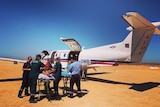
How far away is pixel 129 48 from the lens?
15.1m

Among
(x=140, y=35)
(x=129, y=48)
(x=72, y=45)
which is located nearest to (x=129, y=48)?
(x=129, y=48)

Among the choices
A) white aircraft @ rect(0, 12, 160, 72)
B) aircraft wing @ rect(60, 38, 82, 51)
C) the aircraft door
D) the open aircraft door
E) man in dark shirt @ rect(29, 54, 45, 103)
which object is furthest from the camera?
aircraft wing @ rect(60, 38, 82, 51)

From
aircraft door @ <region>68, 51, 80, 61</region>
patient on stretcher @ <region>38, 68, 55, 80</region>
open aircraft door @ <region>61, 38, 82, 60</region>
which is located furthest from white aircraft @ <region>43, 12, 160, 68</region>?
patient on stretcher @ <region>38, 68, 55, 80</region>

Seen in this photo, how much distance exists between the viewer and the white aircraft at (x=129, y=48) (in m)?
13.4

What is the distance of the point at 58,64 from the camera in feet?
32.7

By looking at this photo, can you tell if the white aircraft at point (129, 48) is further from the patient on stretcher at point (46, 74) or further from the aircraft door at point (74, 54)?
the patient on stretcher at point (46, 74)

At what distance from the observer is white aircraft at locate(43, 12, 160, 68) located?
44.1 ft

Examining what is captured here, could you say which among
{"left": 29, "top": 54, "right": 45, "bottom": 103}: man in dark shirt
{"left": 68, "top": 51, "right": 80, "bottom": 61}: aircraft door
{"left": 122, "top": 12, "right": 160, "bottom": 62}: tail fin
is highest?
{"left": 122, "top": 12, "right": 160, "bottom": 62}: tail fin

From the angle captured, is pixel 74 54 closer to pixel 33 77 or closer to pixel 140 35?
pixel 140 35

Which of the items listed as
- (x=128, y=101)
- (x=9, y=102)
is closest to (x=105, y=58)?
(x=128, y=101)

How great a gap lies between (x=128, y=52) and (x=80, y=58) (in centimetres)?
520

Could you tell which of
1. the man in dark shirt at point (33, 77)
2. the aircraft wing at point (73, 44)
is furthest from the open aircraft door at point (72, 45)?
the man in dark shirt at point (33, 77)

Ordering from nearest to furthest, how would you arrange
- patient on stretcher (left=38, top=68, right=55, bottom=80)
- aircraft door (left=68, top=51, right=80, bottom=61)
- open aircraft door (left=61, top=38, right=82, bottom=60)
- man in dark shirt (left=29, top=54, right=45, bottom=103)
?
1. man in dark shirt (left=29, top=54, right=45, bottom=103)
2. patient on stretcher (left=38, top=68, right=55, bottom=80)
3. aircraft door (left=68, top=51, right=80, bottom=61)
4. open aircraft door (left=61, top=38, right=82, bottom=60)

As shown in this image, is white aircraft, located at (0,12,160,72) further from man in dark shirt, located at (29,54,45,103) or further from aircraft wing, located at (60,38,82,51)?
man in dark shirt, located at (29,54,45,103)
